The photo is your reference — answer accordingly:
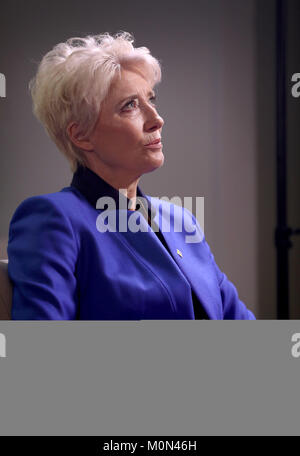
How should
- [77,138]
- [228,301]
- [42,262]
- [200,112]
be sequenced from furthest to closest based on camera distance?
[200,112]
[228,301]
[77,138]
[42,262]

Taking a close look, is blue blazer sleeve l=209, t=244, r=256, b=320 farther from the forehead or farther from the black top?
the forehead

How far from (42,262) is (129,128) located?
0.25 metres

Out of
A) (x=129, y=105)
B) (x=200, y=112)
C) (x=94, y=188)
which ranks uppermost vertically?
(x=200, y=112)

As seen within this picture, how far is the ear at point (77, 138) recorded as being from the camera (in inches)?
32.5

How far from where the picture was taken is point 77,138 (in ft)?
2.73

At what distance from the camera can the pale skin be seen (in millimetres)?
800

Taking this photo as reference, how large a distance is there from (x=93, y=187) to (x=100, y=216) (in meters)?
0.05

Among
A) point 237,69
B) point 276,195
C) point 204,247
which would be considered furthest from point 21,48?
point 276,195

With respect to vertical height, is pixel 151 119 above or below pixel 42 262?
above

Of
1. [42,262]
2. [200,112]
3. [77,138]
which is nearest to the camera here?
[42,262]

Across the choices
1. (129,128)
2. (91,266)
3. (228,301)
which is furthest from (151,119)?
(228,301)

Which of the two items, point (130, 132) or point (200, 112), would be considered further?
point (200, 112)

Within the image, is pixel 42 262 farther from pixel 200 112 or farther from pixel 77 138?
pixel 200 112

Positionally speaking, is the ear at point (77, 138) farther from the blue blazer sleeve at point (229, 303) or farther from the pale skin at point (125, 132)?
the blue blazer sleeve at point (229, 303)
